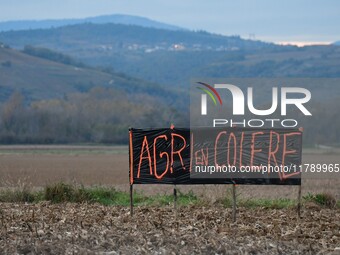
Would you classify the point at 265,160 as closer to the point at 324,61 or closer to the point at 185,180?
the point at 185,180

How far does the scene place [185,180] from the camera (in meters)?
18.6

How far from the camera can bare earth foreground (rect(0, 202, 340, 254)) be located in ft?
47.1

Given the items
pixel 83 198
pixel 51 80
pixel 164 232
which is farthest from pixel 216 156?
pixel 51 80

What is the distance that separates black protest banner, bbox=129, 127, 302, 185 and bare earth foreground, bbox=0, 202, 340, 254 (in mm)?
809

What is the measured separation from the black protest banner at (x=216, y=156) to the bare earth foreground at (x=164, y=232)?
0.81 meters

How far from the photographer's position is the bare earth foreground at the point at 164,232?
14.3 m

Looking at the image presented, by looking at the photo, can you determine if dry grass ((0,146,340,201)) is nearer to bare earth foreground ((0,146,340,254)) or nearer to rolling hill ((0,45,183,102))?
bare earth foreground ((0,146,340,254))

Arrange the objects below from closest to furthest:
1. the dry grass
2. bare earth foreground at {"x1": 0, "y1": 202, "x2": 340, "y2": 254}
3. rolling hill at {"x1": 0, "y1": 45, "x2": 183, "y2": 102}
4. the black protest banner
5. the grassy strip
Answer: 1. bare earth foreground at {"x1": 0, "y1": 202, "x2": 340, "y2": 254}
2. the black protest banner
3. the grassy strip
4. the dry grass
5. rolling hill at {"x1": 0, "y1": 45, "x2": 183, "y2": 102}

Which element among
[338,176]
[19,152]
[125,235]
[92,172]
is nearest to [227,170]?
[125,235]

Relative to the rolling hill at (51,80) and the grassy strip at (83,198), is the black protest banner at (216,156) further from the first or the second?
the rolling hill at (51,80)

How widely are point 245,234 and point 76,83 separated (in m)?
164

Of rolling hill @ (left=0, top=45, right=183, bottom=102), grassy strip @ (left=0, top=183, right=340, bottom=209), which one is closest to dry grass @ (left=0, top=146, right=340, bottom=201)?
grassy strip @ (left=0, top=183, right=340, bottom=209)

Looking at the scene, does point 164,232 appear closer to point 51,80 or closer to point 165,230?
point 165,230

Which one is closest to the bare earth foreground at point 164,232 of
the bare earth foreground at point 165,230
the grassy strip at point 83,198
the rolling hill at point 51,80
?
the bare earth foreground at point 165,230
